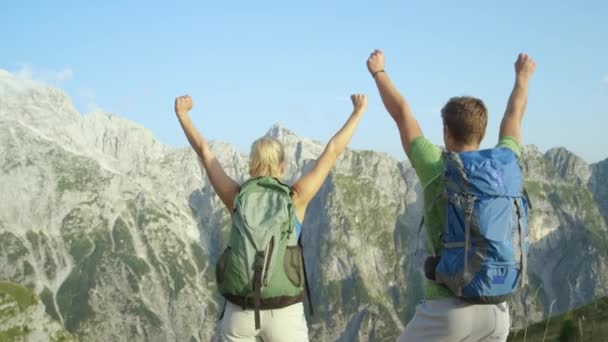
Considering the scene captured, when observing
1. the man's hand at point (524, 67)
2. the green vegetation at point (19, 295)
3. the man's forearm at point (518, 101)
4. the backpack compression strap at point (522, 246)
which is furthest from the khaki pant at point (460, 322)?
the green vegetation at point (19, 295)

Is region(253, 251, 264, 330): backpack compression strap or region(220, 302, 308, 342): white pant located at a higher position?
region(253, 251, 264, 330): backpack compression strap

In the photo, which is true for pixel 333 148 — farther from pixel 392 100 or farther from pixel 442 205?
pixel 442 205

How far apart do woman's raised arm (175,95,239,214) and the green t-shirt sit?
2864 mm

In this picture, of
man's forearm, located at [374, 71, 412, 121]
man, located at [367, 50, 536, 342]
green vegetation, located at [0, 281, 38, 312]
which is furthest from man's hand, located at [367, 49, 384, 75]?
green vegetation, located at [0, 281, 38, 312]

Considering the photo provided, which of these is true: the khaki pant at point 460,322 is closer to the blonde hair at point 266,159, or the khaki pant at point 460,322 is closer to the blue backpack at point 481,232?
the blue backpack at point 481,232

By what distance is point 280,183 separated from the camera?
29.5ft

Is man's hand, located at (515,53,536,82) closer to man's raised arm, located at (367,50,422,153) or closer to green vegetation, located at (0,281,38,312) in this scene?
man's raised arm, located at (367,50,422,153)

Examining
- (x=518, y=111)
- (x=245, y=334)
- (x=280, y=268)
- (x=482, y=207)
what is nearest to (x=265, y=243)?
(x=280, y=268)

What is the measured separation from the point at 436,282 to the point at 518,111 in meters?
3.07

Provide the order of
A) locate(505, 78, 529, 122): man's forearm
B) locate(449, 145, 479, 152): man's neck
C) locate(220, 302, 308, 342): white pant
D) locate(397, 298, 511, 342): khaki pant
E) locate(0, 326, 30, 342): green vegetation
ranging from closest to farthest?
locate(397, 298, 511, 342): khaki pant, locate(449, 145, 479, 152): man's neck, locate(220, 302, 308, 342): white pant, locate(505, 78, 529, 122): man's forearm, locate(0, 326, 30, 342): green vegetation

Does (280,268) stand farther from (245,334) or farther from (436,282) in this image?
(436,282)

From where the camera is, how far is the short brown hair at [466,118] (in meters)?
7.67

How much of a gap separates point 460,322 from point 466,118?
2.40m

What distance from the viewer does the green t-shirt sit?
754cm
